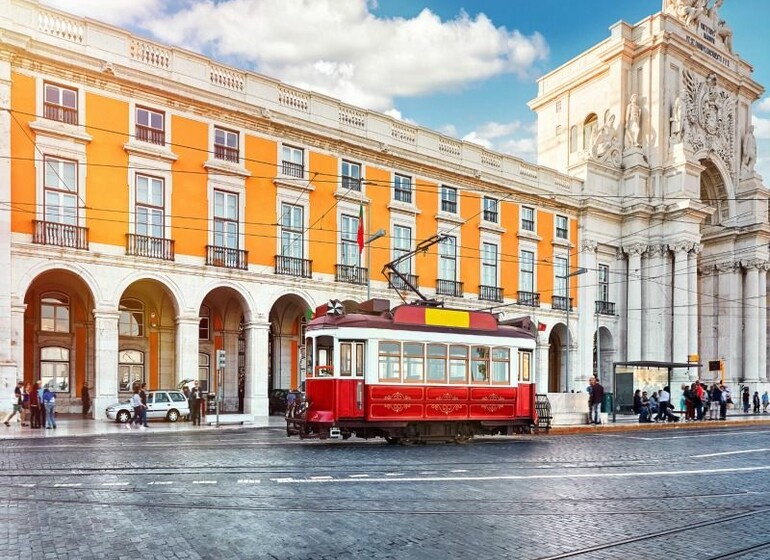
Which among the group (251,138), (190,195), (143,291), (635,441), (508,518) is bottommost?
(635,441)

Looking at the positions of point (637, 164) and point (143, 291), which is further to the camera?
point (637, 164)

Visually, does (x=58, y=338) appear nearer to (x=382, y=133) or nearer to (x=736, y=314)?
(x=382, y=133)

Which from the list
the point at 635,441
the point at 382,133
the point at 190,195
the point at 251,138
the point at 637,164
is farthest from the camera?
the point at 637,164

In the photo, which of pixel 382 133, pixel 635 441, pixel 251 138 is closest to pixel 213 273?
pixel 251 138

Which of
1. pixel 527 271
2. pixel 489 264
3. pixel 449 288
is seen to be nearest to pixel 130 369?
pixel 449 288

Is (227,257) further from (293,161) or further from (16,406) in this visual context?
(16,406)

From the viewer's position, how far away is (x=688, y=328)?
46.7 metres

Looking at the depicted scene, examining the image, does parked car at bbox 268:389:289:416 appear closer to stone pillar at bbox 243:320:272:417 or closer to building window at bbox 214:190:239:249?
stone pillar at bbox 243:320:272:417

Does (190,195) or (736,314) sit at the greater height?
A: (190,195)

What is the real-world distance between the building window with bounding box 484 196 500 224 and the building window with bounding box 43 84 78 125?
21347 mm

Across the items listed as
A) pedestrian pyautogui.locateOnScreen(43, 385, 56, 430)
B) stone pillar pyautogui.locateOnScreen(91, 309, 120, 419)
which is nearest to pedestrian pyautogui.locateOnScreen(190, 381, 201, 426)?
stone pillar pyautogui.locateOnScreen(91, 309, 120, 419)

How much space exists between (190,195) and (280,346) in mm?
9597

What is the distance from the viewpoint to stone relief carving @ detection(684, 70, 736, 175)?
48.9 meters

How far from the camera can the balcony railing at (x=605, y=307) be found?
145ft
